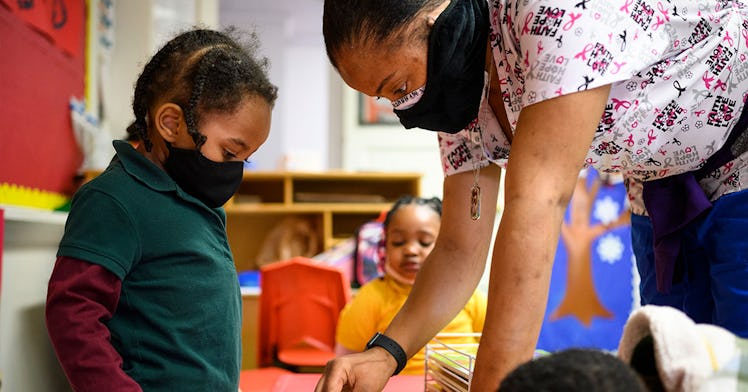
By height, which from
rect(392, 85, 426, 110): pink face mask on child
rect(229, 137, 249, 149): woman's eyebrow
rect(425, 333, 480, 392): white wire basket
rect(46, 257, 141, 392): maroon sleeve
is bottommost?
rect(425, 333, 480, 392): white wire basket

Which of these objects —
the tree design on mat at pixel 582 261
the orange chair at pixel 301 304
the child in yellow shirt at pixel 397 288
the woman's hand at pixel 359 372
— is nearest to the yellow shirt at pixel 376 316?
the child in yellow shirt at pixel 397 288

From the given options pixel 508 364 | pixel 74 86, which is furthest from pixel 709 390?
pixel 74 86

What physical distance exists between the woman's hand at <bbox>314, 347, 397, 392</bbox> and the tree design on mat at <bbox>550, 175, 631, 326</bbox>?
2.59 metres

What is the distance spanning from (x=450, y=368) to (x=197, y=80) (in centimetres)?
57

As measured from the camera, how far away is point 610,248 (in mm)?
3424

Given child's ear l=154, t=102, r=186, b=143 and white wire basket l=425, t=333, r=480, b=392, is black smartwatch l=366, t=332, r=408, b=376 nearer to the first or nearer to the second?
white wire basket l=425, t=333, r=480, b=392

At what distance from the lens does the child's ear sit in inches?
40.2

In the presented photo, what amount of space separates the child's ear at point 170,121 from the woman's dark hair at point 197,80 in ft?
0.04

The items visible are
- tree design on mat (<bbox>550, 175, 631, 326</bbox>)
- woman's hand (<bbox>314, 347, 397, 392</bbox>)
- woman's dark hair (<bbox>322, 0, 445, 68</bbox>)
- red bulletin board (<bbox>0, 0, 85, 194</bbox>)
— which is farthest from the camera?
tree design on mat (<bbox>550, 175, 631, 326</bbox>)

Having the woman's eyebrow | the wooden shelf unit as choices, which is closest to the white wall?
the woman's eyebrow

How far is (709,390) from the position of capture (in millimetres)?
432

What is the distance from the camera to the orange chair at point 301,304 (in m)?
2.50

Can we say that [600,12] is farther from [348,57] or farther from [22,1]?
[22,1]

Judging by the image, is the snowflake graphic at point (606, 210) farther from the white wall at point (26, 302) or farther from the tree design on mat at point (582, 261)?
the white wall at point (26, 302)
